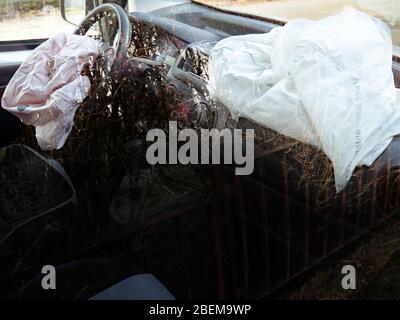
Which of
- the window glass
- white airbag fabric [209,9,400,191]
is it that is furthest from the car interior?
the window glass

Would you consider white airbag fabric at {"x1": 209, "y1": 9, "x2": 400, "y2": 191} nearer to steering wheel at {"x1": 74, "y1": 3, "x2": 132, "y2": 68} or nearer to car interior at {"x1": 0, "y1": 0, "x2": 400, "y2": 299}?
car interior at {"x1": 0, "y1": 0, "x2": 400, "y2": 299}

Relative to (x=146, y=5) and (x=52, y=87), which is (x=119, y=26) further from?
(x=52, y=87)

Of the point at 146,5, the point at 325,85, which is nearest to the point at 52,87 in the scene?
the point at 146,5

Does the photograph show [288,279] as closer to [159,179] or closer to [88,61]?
[159,179]

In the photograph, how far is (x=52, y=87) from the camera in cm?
117

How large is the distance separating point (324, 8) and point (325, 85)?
10.1 inches

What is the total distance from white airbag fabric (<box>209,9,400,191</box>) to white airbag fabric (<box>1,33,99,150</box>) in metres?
0.36

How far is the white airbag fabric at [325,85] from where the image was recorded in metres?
0.98

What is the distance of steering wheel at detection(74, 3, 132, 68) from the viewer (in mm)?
1239

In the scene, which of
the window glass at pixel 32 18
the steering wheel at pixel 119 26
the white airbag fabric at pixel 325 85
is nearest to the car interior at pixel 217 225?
the white airbag fabric at pixel 325 85

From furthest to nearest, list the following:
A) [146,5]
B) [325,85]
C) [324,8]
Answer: [146,5] < [324,8] < [325,85]

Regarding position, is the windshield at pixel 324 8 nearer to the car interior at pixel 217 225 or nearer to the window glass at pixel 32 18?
the car interior at pixel 217 225
